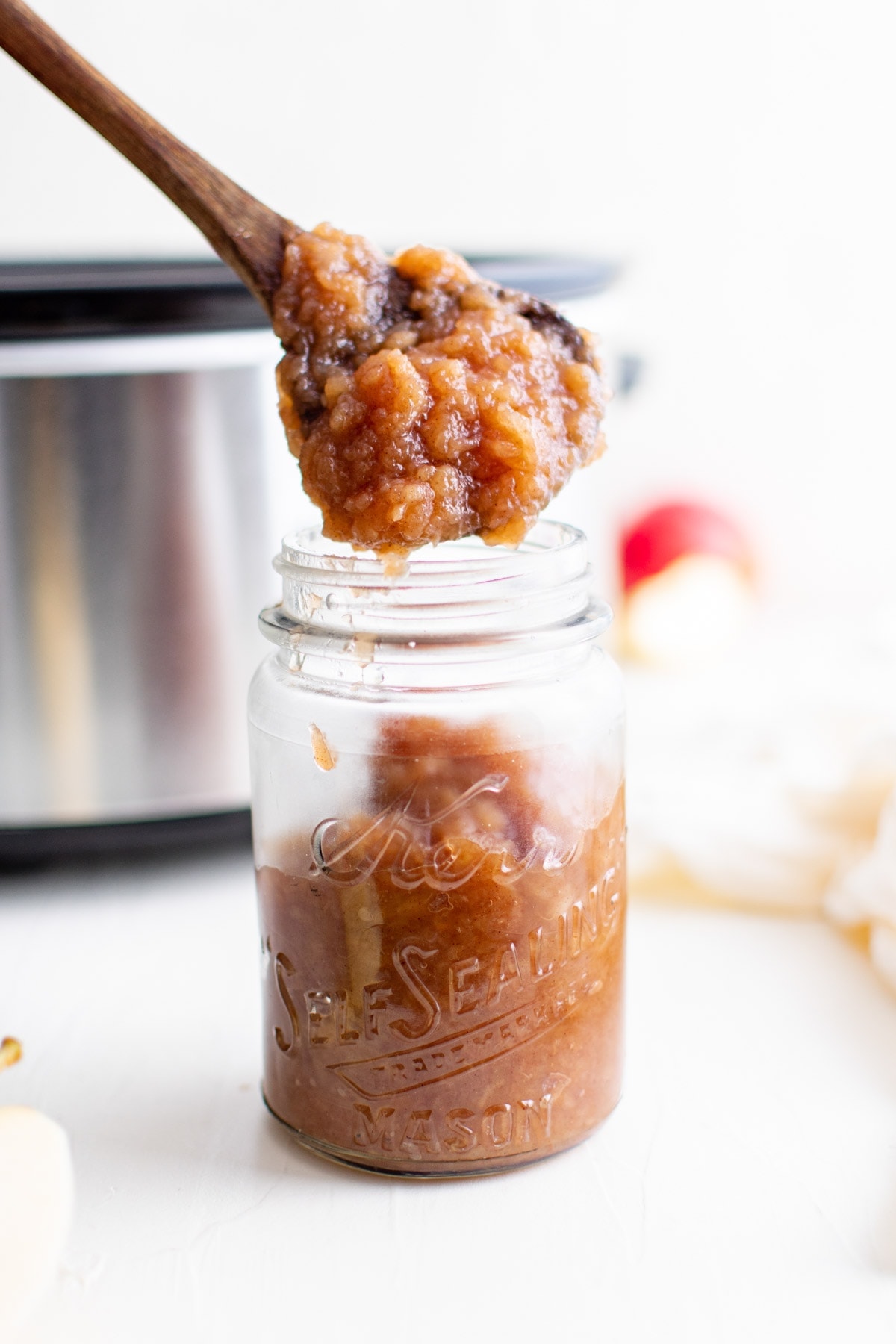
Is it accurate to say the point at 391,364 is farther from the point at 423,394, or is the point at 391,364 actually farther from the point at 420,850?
the point at 420,850

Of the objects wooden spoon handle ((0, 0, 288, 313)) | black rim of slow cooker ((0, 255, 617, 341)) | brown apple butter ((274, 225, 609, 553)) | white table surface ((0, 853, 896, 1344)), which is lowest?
white table surface ((0, 853, 896, 1344))

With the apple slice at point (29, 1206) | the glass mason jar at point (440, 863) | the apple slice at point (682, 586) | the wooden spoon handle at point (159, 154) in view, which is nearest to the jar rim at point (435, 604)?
the glass mason jar at point (440, 863)

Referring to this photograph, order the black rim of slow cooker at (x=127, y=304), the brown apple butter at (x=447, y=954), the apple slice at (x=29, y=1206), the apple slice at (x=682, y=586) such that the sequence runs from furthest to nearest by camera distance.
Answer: the apple slice at (x=682, y=586) < the black rim of slow cooker at (x=127, y=304) < the brown apple butter at (x=447, y=954) < the apple slice at (x=29, y=1206)

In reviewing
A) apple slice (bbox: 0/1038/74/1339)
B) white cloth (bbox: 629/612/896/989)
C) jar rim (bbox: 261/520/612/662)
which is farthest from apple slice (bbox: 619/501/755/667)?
apple slice (bbox: 0/1038/74/1339)

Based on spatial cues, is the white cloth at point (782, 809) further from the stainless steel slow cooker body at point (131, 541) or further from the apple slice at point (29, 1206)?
the apple slice at point (29, 1206)

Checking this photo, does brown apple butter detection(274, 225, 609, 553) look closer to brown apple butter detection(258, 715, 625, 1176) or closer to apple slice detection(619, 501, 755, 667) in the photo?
brown apple butter detection(258, 715, 625, 1176)

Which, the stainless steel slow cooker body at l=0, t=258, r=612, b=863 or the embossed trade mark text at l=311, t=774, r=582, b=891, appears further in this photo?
the stainless steel slow cooker body at l=0, t=258, r=612, b=863
